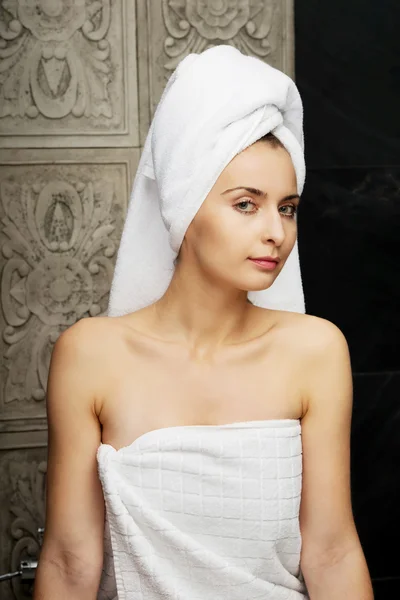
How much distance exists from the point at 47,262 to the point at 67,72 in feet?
1.49

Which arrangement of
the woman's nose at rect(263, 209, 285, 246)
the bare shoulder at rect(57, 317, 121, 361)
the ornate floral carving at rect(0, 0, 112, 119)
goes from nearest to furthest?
the woman's nose at rect(263, 209, 285, 246)
the bare shoulder at rect(57, 317, 121, 361)
the ornate floral carving at rect(0, 0, 112, 119)

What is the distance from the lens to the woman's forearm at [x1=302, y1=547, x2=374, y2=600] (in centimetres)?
136

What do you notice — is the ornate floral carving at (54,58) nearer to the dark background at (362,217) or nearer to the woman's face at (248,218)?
the dark background at (362,217)

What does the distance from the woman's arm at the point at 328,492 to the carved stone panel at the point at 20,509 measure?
1070 millimetres

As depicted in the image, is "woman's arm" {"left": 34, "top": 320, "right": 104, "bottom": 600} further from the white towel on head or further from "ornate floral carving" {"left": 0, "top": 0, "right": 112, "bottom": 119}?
"ornate floral carving" {"left": 0, "top": 0, "right": 112, "bottom": 119}

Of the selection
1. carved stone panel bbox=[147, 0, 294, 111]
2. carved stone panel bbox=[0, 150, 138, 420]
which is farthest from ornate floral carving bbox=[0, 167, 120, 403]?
carved stone panel bbox=[147, 0, 294, 111]

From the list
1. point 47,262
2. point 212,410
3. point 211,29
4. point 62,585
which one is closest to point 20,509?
point 47,262

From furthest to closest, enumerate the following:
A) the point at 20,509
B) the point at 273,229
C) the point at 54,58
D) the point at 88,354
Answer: the point at 20,509, the point at 54,58, the point at 88,354, the point at 273,229

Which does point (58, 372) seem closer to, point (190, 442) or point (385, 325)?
point (190, 442)

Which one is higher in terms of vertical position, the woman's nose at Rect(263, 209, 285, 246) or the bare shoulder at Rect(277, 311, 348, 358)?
the woman's nose at Rect(263, 209, 285, 246)

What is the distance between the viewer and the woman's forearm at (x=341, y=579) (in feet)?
4.48

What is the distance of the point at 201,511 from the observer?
4.47ft

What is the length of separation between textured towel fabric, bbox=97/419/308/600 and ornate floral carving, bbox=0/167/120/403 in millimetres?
945

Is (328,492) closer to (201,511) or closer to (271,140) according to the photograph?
(201,511)
